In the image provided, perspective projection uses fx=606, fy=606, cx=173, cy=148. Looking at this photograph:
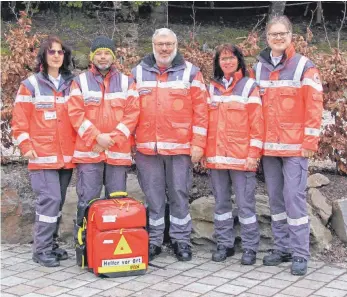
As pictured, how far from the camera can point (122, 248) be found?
18.2 ft

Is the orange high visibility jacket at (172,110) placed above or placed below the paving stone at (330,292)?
above

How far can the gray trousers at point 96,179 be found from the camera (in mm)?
5809

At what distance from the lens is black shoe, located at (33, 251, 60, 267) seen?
5.80 metres

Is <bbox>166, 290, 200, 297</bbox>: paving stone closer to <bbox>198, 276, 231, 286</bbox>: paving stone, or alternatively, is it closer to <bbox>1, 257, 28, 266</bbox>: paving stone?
<bbox>198, 276, 231, 286</bbox>: paving stone

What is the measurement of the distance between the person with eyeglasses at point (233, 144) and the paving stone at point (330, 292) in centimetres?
88

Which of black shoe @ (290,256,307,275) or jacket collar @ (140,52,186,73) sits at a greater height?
jacket collar @ (140,52,186,73)

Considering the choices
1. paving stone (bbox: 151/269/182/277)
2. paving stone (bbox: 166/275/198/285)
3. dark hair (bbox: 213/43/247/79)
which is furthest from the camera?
dark hair (bbox: 213/43/247/79)

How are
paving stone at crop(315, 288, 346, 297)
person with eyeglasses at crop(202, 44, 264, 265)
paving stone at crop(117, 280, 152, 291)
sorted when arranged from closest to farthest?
1. paving stone at crop(315, 288, 346, 297)
2. paving stone at crop(117, 280, 152, 291)
3. person with eyeglasses at crop(202, 44, 264, 265)

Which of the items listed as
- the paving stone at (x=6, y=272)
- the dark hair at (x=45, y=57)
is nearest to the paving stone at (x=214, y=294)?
the paving stone at (x=6, y=272)

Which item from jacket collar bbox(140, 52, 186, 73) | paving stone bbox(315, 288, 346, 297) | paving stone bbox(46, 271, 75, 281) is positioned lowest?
paving stone bbox(315, 288, 346, 297)

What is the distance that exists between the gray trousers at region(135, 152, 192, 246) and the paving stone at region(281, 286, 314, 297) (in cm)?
130

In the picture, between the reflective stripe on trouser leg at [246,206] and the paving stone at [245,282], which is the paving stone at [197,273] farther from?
the reflective stripe on trouser leg at [246,206]

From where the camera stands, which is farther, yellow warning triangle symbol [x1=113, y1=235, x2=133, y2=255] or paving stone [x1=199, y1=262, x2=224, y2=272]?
paving stone [x1=199, y1=262, x2=224, y2=272]

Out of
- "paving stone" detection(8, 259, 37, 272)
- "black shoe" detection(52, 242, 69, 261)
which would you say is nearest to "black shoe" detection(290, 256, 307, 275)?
"black shoe" detection(52, 242, 69, 261)
